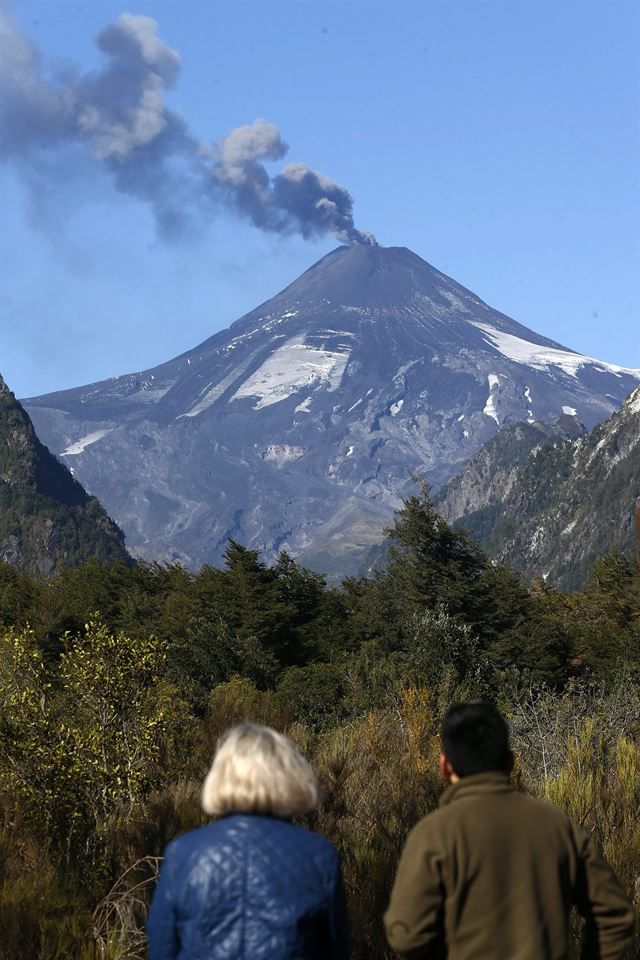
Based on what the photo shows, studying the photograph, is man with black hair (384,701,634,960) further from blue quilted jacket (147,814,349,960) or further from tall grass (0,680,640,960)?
tall grass (0,680,640,960)

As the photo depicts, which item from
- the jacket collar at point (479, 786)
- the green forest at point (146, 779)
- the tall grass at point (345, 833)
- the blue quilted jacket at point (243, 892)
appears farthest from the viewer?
the green forest at point (146, 779)

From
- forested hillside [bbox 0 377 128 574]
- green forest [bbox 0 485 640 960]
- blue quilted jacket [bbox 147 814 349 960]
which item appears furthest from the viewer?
forested hillside [bbox 0 377 128 574]

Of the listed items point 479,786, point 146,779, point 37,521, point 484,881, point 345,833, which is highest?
point 37,521

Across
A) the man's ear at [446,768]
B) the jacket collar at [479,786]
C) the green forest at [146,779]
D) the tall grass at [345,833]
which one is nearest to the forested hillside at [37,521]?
the green forest at [146,779]

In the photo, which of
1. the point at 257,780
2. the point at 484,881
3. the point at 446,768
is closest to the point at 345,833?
the point at 446,768

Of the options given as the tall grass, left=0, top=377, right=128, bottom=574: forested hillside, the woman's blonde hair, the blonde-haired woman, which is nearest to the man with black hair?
the blonde-haired woman

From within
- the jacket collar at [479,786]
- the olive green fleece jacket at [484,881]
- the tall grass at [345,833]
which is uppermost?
the jacket collar at [479,786]

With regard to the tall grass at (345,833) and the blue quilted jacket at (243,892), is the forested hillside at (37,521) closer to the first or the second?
the tall grass at (345,833)

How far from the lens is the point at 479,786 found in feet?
14.4

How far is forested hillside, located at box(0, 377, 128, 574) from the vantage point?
175 meters

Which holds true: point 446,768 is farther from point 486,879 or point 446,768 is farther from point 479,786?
point 486,879

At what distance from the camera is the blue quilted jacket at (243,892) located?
4219mm

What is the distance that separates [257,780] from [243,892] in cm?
41

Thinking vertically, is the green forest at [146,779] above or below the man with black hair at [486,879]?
below
